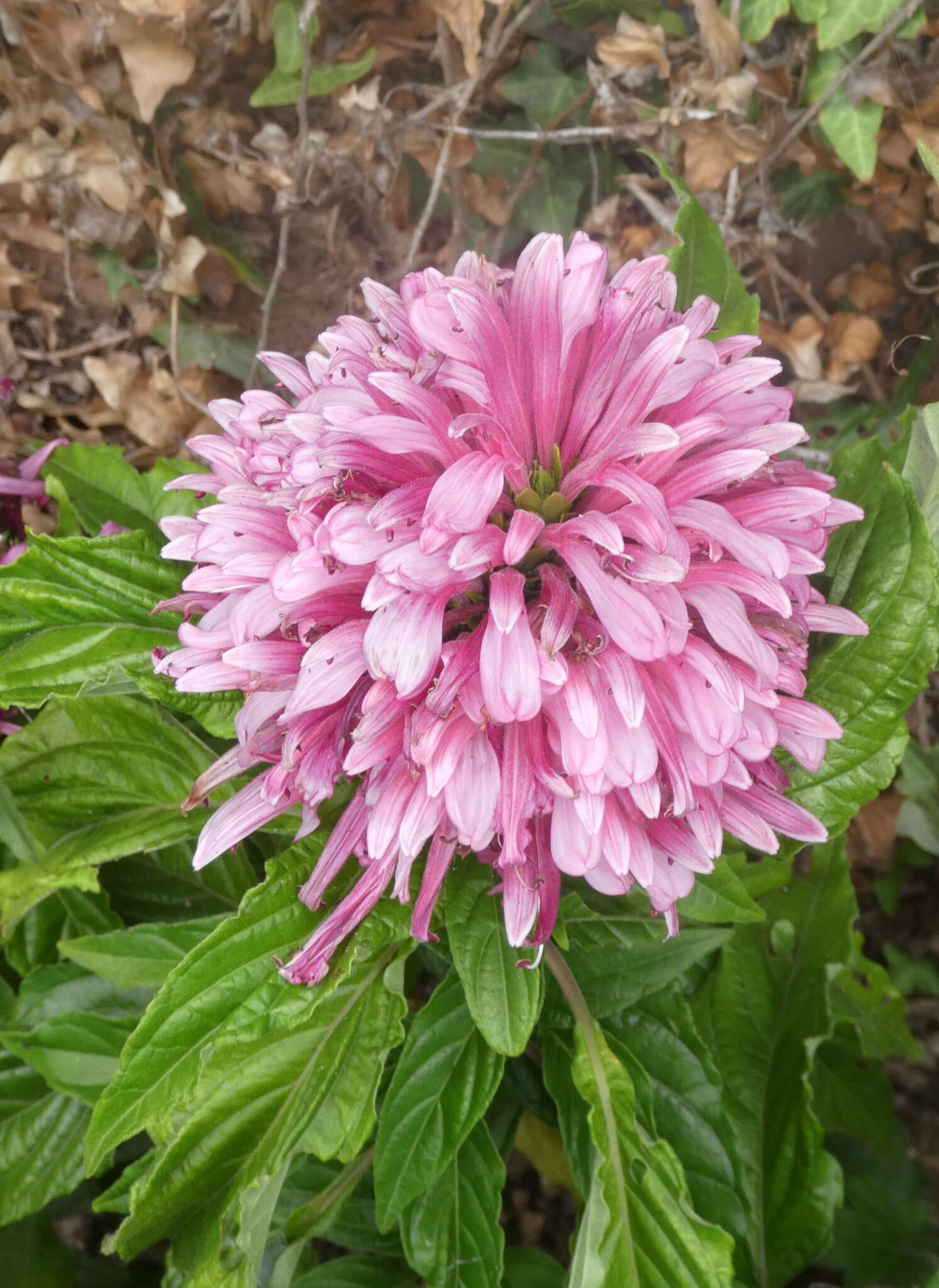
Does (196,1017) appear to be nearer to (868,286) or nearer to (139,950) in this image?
(139,950)

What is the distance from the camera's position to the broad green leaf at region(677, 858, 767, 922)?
0.70 metres

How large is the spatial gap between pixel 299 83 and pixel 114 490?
639 mm

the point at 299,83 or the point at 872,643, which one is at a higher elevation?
the point at 299,83

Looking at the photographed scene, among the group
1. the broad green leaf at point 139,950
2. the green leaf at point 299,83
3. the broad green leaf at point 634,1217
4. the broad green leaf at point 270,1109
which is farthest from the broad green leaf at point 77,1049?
the green leaf at point 299,83

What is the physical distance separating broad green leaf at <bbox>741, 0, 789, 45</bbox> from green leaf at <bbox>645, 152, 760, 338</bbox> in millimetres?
544

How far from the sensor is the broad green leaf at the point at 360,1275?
930 mm

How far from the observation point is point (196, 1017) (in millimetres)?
567

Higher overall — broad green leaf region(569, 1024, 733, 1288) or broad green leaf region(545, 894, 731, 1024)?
broad green leaf region(545, 894, 731, 1024)

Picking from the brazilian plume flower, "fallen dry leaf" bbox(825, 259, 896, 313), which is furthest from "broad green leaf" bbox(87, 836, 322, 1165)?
"fallen dry leaf" bbox(825, 259, 896, 313)

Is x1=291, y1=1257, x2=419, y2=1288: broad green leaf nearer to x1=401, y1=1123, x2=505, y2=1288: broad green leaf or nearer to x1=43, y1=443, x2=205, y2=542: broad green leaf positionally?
x1=401, y1=1123, x2=505, y2=1288: broad green leaf

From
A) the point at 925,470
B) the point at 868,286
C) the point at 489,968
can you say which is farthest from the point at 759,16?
the point at 489,968

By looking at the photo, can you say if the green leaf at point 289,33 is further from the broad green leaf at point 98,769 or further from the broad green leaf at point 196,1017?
the broad green leaf at point 196,1017

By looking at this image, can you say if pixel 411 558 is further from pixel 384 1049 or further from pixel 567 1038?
pixel 567 1038

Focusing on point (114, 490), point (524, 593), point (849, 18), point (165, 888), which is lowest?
point (165, 888)
